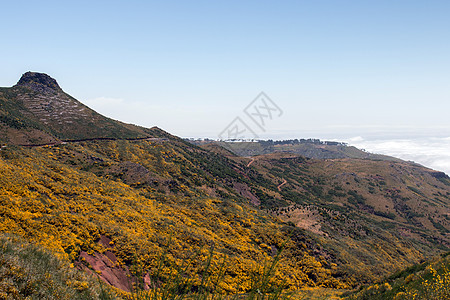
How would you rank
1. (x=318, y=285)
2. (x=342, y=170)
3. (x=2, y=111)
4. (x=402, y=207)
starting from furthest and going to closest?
(x=342, y=170) → (x=402, y=207) → (x=2, y=111) → (x=318, y=285)

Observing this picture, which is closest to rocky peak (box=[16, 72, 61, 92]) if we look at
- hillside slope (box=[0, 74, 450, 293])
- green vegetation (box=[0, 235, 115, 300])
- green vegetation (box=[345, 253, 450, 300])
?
hillside slope (box=[0, 74, 450, 293])

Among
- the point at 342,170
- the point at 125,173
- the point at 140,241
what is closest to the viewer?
the point at 140,241

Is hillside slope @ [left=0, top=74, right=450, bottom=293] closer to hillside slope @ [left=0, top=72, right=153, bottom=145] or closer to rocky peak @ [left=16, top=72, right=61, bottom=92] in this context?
hillside slope @ [left=0, top=72, right=153, bottom=145]

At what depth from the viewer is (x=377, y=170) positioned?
601ft

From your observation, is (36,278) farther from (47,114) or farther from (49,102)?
(49,102)

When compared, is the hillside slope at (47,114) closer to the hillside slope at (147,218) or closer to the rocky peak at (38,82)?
the rocky peak at (38,82)

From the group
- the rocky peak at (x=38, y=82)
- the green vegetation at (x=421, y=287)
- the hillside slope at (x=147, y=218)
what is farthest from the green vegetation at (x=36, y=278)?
the rocky peak at (x=38, y=82)

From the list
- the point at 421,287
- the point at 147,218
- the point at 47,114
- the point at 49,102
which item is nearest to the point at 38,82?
the point at 49,102

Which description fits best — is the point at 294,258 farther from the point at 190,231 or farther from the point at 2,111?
the point at 2,111

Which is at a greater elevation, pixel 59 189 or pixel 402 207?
pixel 59 189

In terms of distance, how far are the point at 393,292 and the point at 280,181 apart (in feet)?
405

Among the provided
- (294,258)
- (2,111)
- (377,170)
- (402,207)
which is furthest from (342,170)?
(2,111)

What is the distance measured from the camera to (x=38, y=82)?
110 m

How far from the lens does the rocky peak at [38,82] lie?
106062mm
